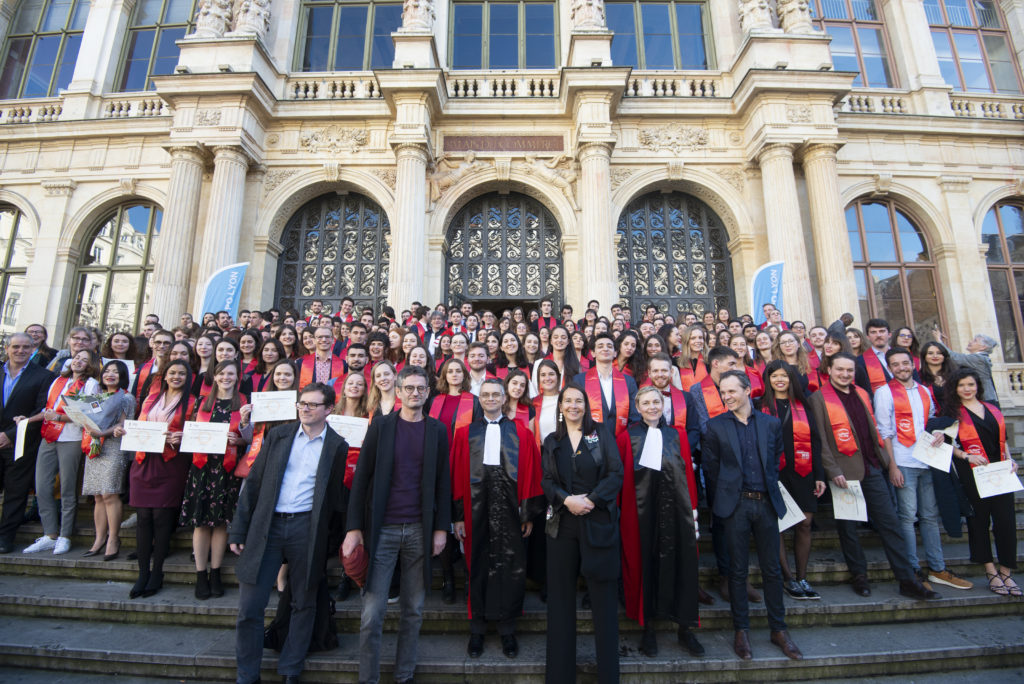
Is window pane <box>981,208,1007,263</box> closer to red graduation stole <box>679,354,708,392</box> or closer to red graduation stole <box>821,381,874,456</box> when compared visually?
red graduation stole <box>821,381,874,456</box>

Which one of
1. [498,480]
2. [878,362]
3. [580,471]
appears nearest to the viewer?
[580,471]

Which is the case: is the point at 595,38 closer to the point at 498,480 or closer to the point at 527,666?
the point at 498,480

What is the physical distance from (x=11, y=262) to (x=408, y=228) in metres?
12.1

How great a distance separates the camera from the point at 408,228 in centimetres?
1089

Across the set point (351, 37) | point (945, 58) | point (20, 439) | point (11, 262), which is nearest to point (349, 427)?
point (20, 439)

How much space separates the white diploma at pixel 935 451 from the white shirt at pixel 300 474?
5.50m

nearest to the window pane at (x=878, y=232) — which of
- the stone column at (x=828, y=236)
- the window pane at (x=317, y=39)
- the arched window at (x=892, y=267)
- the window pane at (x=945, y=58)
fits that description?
the arched window at (x=892, y=267)

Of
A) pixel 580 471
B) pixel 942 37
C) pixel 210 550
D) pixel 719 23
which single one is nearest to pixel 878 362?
pixel 580 471

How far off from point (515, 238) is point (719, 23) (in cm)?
858

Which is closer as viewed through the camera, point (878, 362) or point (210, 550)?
point (210, 550)

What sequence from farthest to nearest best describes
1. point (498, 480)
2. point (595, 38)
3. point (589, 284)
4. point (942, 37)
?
point (942, 37) < point (595, 38) < point (589, 284) < point (498, 480)

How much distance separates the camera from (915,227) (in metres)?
13.0

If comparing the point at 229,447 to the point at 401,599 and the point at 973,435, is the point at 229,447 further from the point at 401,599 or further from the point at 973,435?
the point at 973,435

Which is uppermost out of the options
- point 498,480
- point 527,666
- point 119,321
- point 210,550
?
point 119,321
